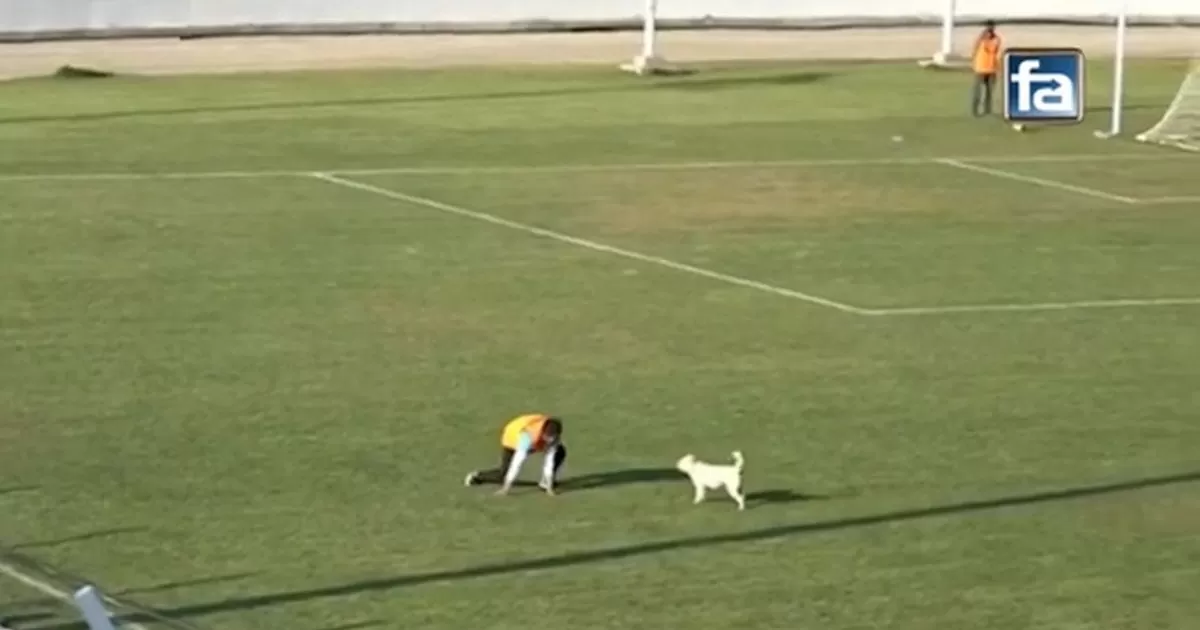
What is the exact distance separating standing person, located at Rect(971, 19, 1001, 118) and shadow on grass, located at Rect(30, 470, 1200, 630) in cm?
1944

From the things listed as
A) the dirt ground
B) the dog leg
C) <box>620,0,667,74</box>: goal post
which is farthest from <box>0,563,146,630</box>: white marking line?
<box>620,0,667,74</box>: goal post

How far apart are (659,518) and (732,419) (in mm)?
2872

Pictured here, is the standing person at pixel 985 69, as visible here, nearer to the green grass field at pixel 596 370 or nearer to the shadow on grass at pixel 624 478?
the green grass field at pixel 596 370

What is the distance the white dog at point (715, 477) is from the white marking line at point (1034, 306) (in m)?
6.81

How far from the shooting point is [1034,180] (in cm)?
3019

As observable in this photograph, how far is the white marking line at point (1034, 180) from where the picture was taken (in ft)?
95.5

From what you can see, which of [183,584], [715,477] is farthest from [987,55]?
[183,584]

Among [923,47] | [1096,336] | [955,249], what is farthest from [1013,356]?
[923,47]

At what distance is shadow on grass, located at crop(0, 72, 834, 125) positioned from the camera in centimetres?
3438

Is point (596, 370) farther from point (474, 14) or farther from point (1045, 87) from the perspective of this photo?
point (474, 14)


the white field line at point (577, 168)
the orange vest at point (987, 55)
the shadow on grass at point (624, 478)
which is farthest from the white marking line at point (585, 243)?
the orange vest at point (987, 55)

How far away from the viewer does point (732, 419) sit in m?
17.6

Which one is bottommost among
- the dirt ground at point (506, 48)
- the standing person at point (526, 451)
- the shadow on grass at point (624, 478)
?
the standing person at point (526, 451)

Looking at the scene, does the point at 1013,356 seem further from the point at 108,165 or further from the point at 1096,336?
the point at 108,165
